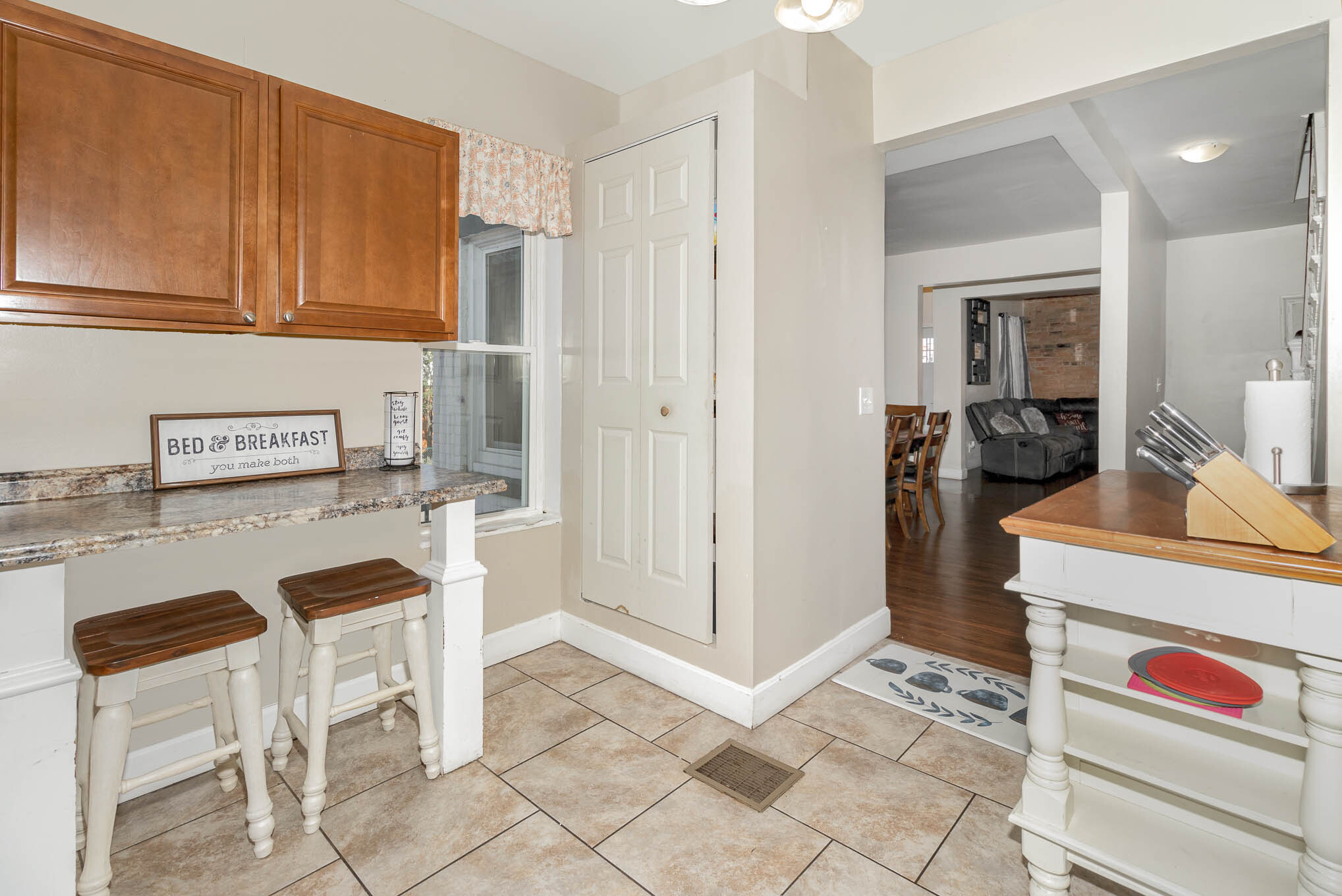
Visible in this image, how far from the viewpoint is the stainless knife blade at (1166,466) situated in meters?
1.34

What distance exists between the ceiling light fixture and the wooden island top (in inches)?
135

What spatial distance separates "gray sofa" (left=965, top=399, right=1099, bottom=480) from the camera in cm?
800

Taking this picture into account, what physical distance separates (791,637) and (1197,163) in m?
4.51

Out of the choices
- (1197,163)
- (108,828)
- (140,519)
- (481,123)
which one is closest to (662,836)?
(108,828)

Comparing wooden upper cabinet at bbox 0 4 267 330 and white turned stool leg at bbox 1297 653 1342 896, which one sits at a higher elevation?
wooden upper cabinet at bbox 0 4 267 330

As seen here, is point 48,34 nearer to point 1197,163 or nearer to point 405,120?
point 405,120

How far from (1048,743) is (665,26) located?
8.73ft

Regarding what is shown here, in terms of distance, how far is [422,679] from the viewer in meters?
1.98

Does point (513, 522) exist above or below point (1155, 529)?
below

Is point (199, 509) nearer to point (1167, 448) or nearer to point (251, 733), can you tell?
point (251, 733)

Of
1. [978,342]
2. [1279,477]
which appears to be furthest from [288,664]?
[978,342]

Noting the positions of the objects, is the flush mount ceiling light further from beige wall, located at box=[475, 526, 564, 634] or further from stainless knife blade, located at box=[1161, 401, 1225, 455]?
beige wall, located at box=[475, 526, 564, 634]

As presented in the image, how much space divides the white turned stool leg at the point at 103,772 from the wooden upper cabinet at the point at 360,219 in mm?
986

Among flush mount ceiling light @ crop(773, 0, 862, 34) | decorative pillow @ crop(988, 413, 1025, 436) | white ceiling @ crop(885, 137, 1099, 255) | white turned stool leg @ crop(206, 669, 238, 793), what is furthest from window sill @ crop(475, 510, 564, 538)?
decorative pillow @ crop(988, 413, 1025, 436)
